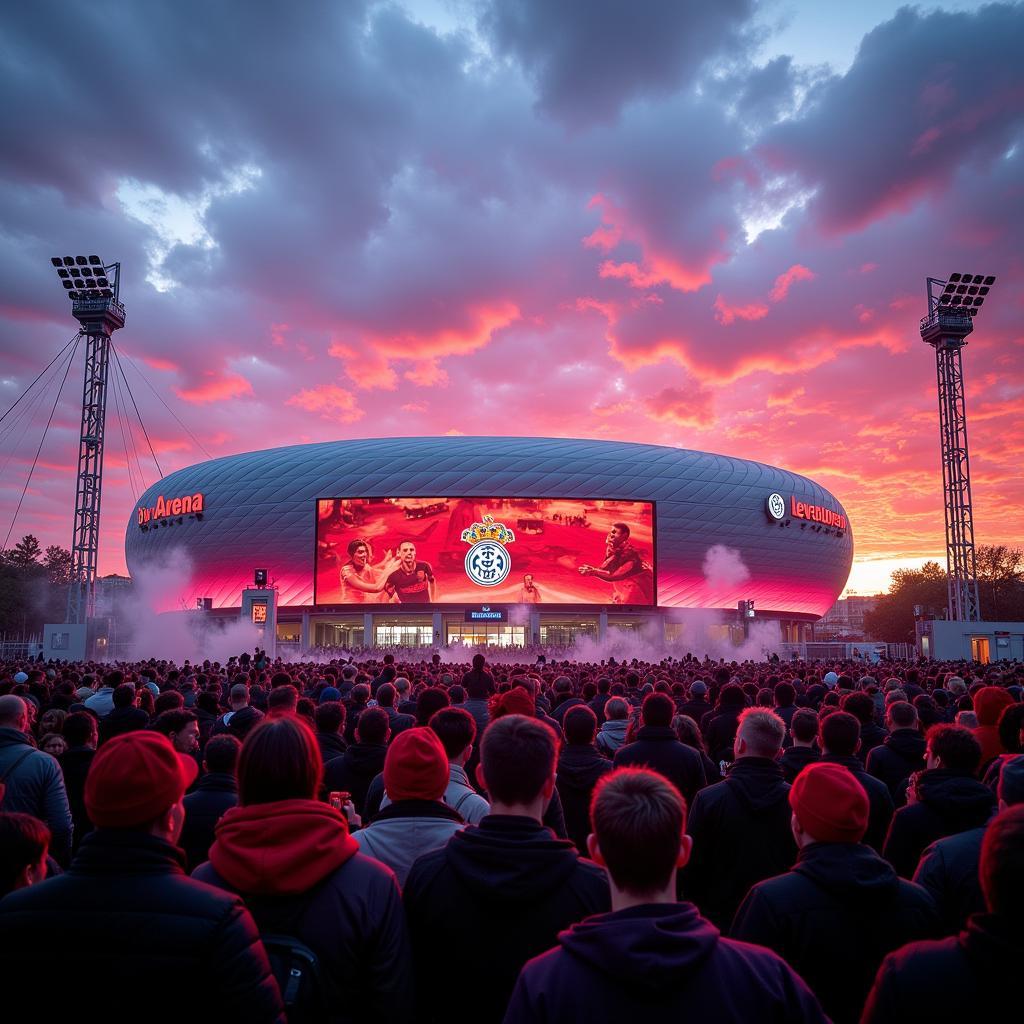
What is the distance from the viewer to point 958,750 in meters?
Result: 4.17

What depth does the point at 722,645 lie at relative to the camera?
2301 inches

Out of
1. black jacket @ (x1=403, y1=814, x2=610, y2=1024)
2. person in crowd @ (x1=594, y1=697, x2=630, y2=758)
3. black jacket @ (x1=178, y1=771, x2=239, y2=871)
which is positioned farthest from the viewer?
person in crowd @ (x1=594, y1=697, x2=630, y2=758)

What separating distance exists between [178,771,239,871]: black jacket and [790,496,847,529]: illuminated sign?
6474cm

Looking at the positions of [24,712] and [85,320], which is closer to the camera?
[24,712]

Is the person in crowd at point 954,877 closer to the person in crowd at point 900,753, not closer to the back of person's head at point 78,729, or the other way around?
the person in crowd at point 900,753

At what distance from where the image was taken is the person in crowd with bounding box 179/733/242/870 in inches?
171

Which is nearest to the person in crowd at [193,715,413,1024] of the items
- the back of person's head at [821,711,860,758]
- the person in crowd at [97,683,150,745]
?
the back of person's head at [821,711,860,758]

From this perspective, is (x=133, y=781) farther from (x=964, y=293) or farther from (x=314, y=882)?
(x=964, y=293)

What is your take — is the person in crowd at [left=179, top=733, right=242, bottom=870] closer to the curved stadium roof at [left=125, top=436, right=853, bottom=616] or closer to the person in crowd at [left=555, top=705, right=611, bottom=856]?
the person in crowd at [left=555, top=705, right=611, bottom=856]

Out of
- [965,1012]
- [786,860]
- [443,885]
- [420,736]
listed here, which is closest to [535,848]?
[443,885]

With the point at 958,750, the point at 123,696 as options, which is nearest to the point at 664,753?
the point at 958,750

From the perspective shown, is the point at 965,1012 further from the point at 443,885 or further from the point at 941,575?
the point at 941,575

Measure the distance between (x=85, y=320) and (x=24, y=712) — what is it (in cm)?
4570

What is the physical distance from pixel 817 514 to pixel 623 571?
21.7 m
